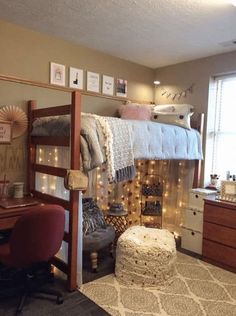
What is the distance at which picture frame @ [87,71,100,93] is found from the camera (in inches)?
139

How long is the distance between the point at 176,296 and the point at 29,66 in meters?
2.73

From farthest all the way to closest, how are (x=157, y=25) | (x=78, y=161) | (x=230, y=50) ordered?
(x=230, y=50), (x=157, y=25), (x=78, y=161)

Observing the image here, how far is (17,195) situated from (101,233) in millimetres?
953

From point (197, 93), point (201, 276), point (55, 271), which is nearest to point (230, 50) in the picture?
point (197, 93)

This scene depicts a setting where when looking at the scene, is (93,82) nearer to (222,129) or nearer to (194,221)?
(222,129)

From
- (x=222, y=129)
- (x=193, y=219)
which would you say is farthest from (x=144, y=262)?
(x=222, y=129)

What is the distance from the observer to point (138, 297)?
2.44 m

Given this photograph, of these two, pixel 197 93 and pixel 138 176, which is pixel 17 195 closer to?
pixel 138 176

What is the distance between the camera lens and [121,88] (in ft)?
12.8

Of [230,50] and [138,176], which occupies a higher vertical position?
[230,50]

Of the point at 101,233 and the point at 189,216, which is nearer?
the point at 101,233

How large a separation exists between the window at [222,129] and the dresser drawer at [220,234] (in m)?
0.84

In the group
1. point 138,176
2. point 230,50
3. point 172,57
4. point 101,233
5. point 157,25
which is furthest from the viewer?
point 138,176

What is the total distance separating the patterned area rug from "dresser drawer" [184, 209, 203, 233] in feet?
1.95
